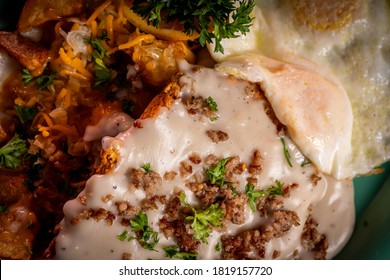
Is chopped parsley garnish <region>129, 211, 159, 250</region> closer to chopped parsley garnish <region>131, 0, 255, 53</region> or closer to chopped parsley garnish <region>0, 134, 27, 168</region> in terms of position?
chopped parsley garnish <region>0, 134, 27, 168</region>

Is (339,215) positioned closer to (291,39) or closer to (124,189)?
(291,39)

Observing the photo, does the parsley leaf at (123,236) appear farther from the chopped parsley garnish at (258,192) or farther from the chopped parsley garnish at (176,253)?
the chopped parsley garnish at (258,192)

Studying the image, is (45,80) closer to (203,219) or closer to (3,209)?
(3,209)

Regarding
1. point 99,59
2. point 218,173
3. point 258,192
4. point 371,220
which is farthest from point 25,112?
point 371,220

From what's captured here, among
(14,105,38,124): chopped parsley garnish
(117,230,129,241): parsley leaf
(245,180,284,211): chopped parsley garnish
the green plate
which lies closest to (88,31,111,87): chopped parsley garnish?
(14,105,38,124): chopped parsley garnish

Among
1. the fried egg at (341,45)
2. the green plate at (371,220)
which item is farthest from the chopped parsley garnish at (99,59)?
the green plate at (371,220)

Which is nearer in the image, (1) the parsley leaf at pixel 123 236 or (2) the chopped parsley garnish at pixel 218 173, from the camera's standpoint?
(1) the parsley leaf at pixel 123 236
